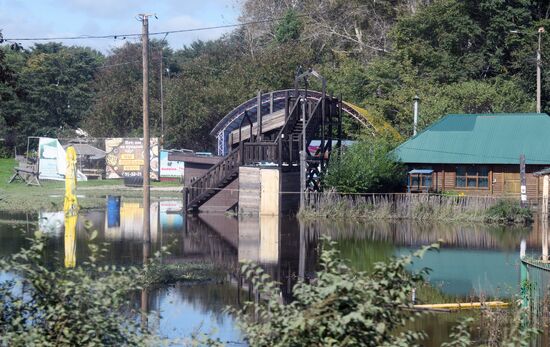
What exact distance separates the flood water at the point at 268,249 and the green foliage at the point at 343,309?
213cm

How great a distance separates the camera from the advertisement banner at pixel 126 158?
2630 inches

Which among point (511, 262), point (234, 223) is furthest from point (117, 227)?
point (511, 262)

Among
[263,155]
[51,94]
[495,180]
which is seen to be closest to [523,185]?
[495,180]

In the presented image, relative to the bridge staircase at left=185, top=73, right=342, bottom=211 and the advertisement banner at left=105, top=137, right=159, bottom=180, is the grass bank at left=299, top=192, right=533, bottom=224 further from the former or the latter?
the advertisement banner at left=105, top=137, right=159, bottom=180

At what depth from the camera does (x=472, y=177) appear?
151 ft

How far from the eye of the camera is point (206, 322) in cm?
1714

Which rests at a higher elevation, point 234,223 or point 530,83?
point 530,83

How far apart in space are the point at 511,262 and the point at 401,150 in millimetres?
21186

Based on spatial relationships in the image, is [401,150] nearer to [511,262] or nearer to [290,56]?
[511,262]

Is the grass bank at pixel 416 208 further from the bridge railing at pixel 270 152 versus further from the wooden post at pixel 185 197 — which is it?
the wooden post at pixel 185 197

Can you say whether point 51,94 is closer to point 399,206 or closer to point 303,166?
point 303,166

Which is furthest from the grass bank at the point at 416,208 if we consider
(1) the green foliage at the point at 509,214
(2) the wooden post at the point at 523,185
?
(2) the wooden post at the point at 523,185

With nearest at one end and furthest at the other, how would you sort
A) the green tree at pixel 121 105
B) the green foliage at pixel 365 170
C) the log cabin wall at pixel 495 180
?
the green foliage at pixel 365 170, the log cabin wall at pixel 495 180, the green tree at pixel 121 105

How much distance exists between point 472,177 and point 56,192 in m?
24.0
